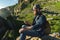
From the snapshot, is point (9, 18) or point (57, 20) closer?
point (9, 18)

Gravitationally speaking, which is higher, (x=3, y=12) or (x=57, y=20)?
(x=3, y=12)

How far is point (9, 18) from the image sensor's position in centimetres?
2142

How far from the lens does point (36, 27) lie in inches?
587

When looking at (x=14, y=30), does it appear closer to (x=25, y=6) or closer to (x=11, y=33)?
(x=11, y=33)

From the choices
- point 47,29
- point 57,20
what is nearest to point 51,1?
point 57,20

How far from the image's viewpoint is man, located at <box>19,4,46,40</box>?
14766mm

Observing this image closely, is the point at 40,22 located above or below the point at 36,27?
above

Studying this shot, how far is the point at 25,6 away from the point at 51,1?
5508 mm

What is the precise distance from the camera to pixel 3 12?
21.3 meters

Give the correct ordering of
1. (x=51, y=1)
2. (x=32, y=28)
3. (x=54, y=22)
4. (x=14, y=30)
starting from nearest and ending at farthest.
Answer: (x=32, y=28) → (x=14, y=30) → (x=54, y=22) → (x=51, y=1)

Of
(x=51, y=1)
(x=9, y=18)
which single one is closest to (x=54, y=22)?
(x=9, y=18)

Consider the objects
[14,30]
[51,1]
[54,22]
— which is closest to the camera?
[14,30]

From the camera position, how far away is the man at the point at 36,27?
48.4ft

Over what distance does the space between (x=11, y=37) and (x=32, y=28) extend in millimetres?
6048
